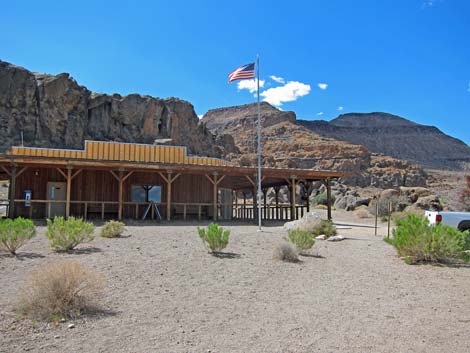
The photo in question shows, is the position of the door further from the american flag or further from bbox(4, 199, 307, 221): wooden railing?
the american flag

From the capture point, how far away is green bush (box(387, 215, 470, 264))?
9336 millimetres

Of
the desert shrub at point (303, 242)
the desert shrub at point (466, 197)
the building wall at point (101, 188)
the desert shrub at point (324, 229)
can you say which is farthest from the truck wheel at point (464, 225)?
the desert shrub at point (466, 197)

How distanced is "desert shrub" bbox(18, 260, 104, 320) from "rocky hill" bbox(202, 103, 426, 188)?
233 feet

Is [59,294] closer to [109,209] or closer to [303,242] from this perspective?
[303,242]

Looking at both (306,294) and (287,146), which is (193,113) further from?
(306,294)

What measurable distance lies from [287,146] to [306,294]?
95046mm

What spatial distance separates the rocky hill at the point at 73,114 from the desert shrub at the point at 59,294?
54.0m

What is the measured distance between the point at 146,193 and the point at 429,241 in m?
15.5

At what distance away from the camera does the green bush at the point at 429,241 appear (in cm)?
934

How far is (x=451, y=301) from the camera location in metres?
6.42

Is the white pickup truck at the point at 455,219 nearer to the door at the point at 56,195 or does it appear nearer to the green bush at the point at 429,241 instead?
the green bush at the point at 429,241

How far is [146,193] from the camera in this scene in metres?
22.1

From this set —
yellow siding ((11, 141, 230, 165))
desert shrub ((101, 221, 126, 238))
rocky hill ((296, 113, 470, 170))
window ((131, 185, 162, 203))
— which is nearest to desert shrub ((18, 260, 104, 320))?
desert shrub ((101, 221, 126, 238))

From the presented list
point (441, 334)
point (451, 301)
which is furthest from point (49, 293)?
point (451, 301)
